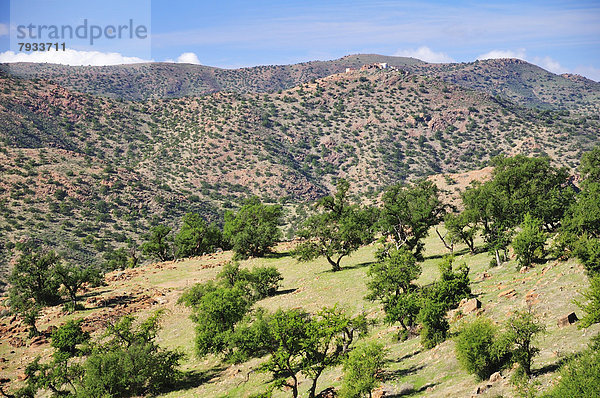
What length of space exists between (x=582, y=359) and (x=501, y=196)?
121 ft

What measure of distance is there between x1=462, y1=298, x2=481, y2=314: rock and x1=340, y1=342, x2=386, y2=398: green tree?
8.71 m

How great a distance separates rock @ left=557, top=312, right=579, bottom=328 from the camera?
72.1ft

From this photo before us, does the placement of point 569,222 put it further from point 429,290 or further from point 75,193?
point 75,193

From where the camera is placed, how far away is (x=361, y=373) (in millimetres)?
21328

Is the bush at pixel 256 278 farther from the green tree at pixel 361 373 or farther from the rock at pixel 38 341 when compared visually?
the green tree at pixel 361 373

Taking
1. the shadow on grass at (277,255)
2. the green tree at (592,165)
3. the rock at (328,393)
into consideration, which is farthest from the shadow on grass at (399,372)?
the shadow on grass at (277,255)

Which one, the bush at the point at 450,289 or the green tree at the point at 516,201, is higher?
the green tree at the point at 516,201

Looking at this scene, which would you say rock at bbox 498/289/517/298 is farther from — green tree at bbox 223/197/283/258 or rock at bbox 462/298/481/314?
green tree at bbox 223/197/283/258

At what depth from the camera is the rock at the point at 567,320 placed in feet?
72.1

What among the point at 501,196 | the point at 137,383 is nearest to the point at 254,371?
the point at 137,383

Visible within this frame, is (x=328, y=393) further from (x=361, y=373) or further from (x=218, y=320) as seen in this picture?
(x=218, y=320)

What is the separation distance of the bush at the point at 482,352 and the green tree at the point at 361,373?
421 centimetres

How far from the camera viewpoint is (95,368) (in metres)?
30.5

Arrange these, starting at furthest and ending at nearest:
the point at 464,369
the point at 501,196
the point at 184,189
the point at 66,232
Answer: the point at 184,189, the point at 66,232, the point at 501,196, the point at 464,369
